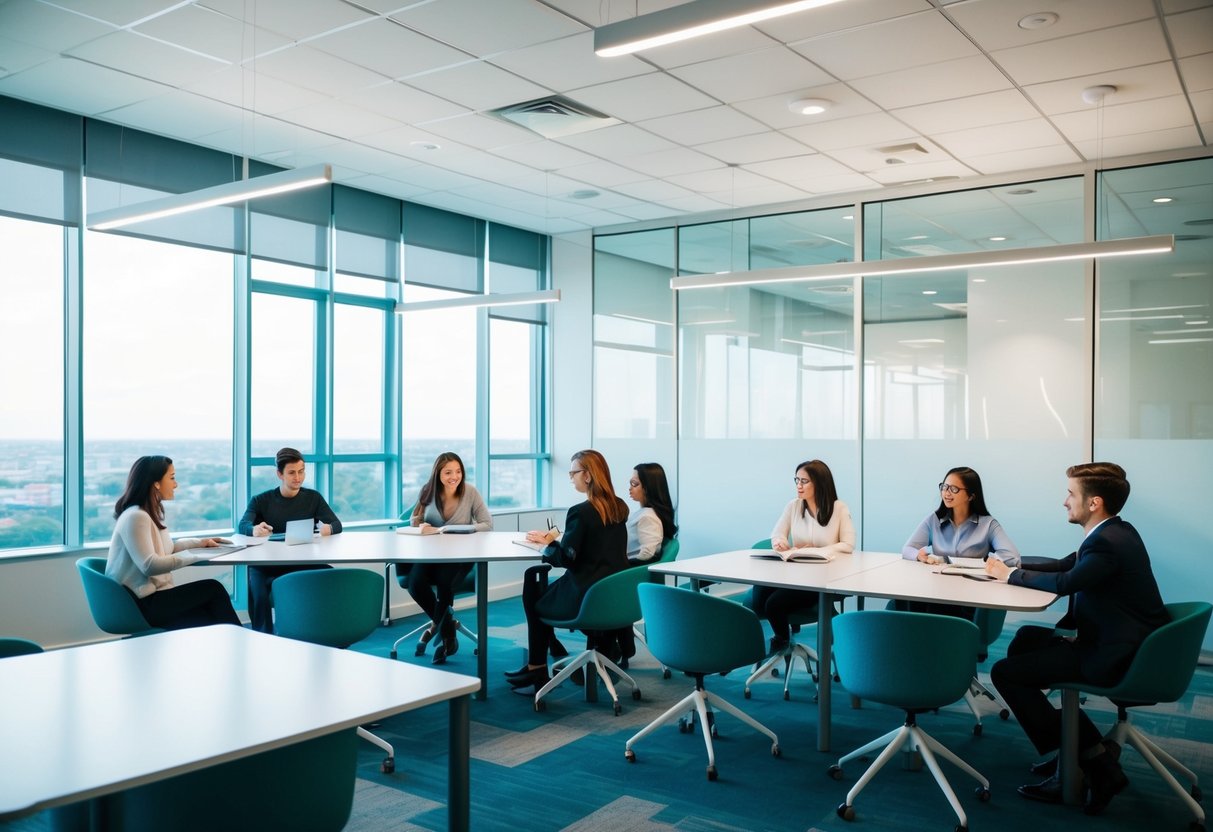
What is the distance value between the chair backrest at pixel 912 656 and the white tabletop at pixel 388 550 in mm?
1857

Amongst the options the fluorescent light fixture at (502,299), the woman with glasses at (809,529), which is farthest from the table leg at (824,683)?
the fluorescent light fixture at (502,299)

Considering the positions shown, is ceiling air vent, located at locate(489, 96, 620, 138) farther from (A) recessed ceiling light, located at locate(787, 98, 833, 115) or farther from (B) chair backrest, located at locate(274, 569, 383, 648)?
(B) chair backrest, located at locate(274, 569, 383, 648)

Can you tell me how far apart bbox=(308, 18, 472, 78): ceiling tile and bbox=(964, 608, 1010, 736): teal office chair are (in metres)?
3.59

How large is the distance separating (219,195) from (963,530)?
3960mm

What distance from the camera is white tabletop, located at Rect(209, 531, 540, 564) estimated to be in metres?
4.65

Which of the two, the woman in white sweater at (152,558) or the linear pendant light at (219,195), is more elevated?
the linear pendant light at (219,195)

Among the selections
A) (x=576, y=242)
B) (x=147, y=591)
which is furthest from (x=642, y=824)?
(x=576, y=242)

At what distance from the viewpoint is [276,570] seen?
5.26m

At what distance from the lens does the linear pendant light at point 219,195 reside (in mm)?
4102

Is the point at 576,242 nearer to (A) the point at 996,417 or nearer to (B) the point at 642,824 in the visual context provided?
(A) the point at 996,417

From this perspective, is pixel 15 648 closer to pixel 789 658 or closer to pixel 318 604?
pixel 318 604

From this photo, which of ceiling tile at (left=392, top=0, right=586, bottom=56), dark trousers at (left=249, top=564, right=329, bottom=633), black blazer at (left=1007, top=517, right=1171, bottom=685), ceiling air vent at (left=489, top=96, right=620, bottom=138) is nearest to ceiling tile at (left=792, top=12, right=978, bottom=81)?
ceiling tile at (left=392, top=0, right=586, bottom=56)

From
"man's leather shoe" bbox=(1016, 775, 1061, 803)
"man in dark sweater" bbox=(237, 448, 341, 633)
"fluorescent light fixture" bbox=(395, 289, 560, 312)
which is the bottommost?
"man's leather shoe" bbox=(1016, 775, 1061, 803)

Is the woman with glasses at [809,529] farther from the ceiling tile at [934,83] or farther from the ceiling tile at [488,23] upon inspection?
the ceiling tile at [488,23]
